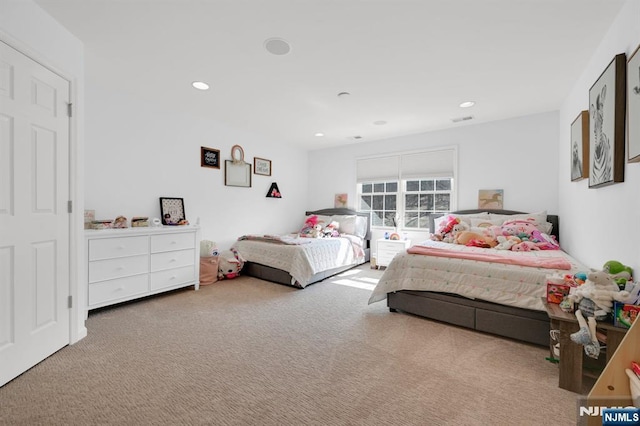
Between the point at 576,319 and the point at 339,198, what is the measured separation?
444cm

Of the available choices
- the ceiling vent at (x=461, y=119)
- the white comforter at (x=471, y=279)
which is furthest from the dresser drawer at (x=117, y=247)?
the ceiling vent at (x=461, y=119)

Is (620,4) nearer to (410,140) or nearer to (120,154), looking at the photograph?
(410,140)

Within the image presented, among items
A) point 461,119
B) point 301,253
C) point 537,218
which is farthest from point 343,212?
point 537,218

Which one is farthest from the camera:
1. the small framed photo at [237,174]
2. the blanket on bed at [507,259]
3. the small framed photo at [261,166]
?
the small framed photo at [261,166]

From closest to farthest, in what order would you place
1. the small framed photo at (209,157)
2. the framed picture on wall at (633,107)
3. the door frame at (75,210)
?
the framed picture on wall at (633,107) < the door frame at (75,210) < the small framed photo at (209,157)

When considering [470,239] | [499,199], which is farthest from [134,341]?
[499,199]

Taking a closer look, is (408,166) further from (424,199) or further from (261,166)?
(261,166)

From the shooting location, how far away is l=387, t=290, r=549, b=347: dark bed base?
7.14 feet

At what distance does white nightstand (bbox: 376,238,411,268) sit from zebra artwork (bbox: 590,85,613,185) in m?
2.61

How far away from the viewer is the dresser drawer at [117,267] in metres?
2.72

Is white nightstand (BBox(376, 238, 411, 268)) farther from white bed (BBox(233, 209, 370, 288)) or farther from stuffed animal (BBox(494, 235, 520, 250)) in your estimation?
stuffed animal (BBox(494, 235, 520, 250))

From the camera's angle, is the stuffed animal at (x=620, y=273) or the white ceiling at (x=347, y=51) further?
the white ceiling at (x=347, y=51)

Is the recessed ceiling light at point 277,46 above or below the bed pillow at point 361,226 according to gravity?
above

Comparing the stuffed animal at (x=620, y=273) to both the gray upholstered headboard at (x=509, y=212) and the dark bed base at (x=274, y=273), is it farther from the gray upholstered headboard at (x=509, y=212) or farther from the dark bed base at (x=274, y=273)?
the dark bed base at (x=274, y=273)
